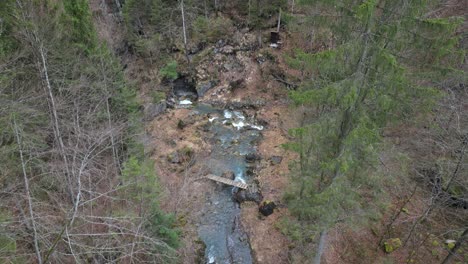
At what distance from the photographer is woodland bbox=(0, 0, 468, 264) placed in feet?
24.0

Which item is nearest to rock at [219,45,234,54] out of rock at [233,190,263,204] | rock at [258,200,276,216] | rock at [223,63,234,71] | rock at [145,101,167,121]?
rock at [223,63,234,71]

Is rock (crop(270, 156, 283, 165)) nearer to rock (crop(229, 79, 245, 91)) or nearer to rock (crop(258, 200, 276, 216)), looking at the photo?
rock (crop(258, 200, 276, 216))

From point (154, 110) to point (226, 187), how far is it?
30.2 ft

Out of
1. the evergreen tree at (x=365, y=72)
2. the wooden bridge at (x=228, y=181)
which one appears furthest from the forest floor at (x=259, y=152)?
the evergreen tree at (x=365, y=72)

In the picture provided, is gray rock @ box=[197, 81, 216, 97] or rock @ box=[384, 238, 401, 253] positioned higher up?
gray rock @ box=[197, 81, 216, 97]

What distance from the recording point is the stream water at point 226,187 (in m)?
13.8

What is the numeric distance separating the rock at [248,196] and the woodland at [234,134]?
0.07 metres

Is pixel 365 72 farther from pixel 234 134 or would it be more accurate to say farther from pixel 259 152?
pixel 234 134

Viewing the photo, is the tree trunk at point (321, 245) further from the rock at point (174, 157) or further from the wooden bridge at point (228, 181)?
the rock at point (174, 157)

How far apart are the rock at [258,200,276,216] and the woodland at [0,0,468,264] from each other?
0.07 meters

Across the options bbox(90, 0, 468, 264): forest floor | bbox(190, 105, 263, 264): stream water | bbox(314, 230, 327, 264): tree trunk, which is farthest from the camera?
bbox(190, 105, 263, 264): stream water

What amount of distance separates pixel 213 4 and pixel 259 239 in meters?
23.1

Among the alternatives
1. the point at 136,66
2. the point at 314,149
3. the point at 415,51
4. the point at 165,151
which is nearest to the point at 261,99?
the point at 165,151

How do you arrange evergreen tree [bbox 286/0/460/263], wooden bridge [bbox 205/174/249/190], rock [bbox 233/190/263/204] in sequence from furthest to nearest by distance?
wooden bridge [bbox 205/174/249/190]
rock [bbox 233/190/263/204]
evergreen tree [bbox 286/0/460/263]
